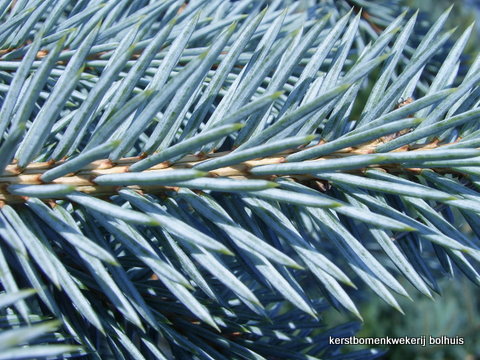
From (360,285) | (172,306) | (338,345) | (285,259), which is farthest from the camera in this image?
(360,285)

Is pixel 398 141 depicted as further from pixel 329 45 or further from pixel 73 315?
pixel 73 315

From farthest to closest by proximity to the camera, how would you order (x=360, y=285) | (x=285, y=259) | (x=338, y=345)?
(x=360, y=285), (x=338, y=345), (x=285, y=259)

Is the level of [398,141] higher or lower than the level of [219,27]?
lower

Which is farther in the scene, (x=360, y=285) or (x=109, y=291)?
(x=360, y=285)

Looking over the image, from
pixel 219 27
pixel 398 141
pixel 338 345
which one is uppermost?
pixel 219 27

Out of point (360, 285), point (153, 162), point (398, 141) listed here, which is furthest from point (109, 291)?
point (360, 285)

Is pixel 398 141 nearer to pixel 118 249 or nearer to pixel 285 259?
pixel 285 259

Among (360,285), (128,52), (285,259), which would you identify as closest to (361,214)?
(285,259)

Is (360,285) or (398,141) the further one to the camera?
(360,285)

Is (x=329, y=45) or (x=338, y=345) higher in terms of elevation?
(x=329, y=45)
